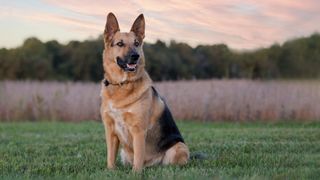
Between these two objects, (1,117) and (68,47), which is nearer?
(1,117)

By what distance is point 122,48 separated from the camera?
263 inches

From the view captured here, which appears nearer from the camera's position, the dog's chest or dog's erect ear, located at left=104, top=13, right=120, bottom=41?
the dog's chest

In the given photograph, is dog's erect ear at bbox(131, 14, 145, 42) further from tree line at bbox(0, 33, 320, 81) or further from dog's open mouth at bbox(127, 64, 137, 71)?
tree line at bbox(0, 33, 320, 81)

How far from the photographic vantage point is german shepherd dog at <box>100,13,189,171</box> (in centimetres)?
668

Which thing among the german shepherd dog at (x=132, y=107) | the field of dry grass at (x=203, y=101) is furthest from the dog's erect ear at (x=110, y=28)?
the field of dry grass at (x=203, y=101)

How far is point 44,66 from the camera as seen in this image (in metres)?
31.5

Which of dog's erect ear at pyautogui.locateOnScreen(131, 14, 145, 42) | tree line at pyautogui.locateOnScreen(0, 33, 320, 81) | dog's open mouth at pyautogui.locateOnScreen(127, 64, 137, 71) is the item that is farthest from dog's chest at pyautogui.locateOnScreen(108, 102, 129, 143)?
tree line at pyautogui.locateOnScreen(0, 33, 320, 81)

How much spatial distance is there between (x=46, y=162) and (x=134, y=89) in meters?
1.86

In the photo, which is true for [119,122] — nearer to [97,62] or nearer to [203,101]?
[203,101]

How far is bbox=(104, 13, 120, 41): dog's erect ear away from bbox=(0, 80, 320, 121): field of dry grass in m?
10.9

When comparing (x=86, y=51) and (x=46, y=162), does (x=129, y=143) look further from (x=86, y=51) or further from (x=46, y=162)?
(x=86, y=51)

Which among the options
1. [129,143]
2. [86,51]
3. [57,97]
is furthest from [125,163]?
[86,51]

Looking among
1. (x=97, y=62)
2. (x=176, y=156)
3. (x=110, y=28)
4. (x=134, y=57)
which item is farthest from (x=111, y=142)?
(x=97, y=62)

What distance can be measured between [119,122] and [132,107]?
0.25 meters
